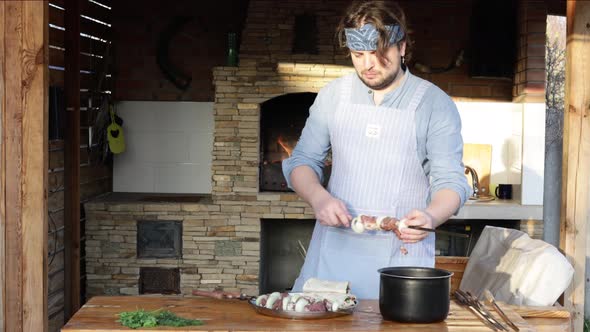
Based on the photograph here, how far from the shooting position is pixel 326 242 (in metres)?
3.85

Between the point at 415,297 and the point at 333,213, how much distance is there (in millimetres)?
611

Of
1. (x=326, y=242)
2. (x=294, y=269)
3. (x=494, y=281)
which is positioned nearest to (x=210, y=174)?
(x=294, y=269)

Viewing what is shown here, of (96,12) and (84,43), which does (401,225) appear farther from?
(96,12)

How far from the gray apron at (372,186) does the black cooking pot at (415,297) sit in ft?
2.20

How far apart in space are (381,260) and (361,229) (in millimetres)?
310

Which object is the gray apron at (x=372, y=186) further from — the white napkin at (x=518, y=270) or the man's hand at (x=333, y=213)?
the white napkin at (x=518, y=270)

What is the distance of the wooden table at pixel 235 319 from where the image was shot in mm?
2996

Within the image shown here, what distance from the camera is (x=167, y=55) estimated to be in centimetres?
860

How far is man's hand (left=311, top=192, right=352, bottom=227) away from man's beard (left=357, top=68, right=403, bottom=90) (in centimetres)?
47

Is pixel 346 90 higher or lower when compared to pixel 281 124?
higher

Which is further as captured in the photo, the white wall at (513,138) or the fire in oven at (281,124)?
the fire in oven at (281,124)

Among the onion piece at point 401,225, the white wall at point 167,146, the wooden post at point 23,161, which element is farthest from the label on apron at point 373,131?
the white wall at point 167,146

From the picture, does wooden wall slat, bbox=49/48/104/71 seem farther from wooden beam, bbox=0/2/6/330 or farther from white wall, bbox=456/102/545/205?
wooden beam, bbox=0/2/6/330

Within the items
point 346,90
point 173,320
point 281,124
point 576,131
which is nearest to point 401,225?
point 346,90
